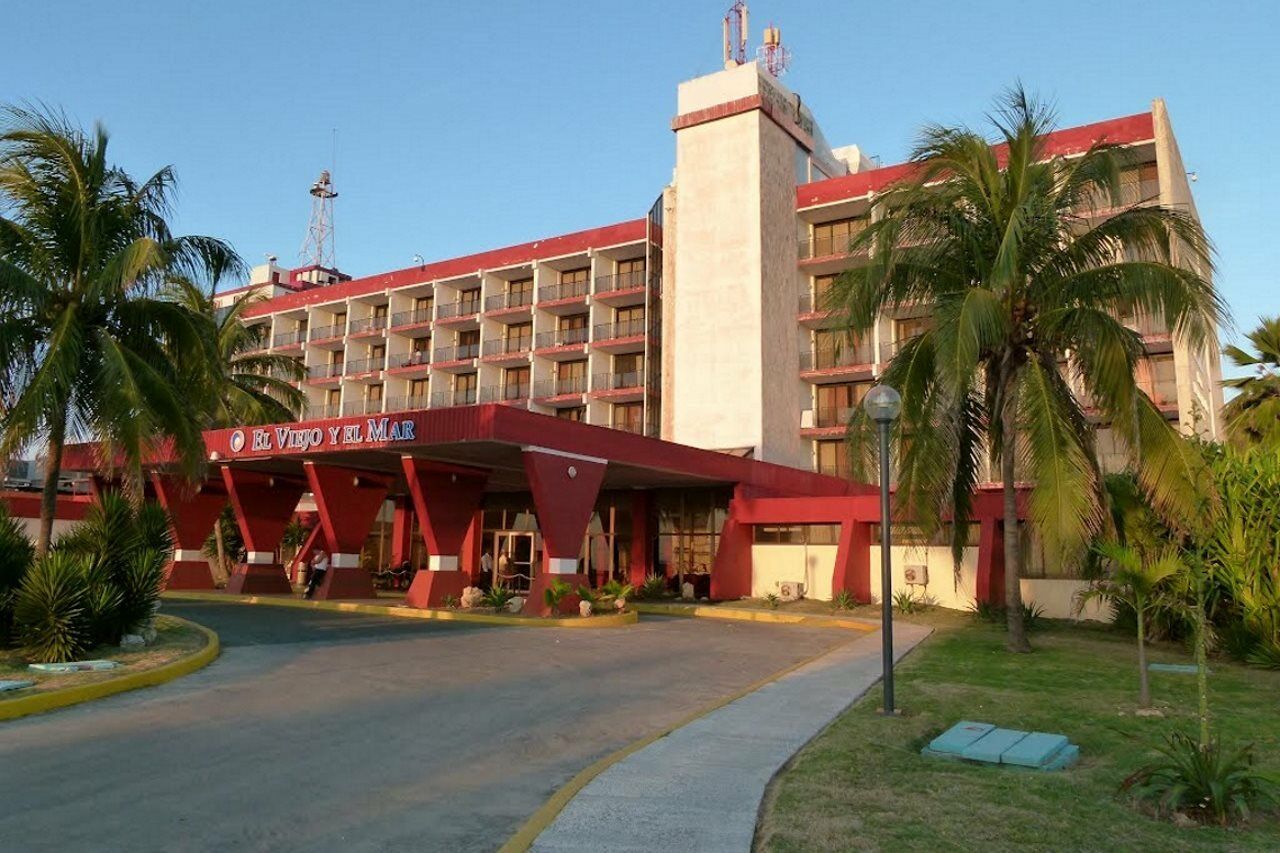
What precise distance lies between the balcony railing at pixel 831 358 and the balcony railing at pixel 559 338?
36.7 ft

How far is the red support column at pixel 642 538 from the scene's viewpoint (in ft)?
108

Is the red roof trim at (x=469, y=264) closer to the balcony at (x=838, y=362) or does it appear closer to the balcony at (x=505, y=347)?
the balcony at (x=505, y=347)

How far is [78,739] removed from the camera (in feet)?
28.1

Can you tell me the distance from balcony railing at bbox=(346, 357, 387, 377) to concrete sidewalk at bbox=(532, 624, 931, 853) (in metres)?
44.8

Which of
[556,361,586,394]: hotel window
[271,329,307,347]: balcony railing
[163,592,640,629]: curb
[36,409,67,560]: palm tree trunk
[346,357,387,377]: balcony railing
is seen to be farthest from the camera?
[271,329,307,347]: balcony railing

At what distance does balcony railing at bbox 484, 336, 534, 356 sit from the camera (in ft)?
156

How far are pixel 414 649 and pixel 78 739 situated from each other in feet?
23.7

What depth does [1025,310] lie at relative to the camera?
55.0 ft

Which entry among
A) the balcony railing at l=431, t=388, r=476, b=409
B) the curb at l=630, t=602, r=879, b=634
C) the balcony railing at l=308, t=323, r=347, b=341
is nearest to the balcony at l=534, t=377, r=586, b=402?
the balcony railing at l=431, t=388, r=476, b=409

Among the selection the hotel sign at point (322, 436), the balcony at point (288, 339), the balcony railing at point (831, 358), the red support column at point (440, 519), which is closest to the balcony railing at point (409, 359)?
Result: the balcony at point (288, 339)

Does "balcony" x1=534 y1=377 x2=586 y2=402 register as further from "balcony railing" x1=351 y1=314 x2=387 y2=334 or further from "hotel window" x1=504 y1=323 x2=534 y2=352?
"balcony railing" x1=351 y1=314 x2=387 y2=334

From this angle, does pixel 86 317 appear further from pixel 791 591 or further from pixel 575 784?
pixel 791 591

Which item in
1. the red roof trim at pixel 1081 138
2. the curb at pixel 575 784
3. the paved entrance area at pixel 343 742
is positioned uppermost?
the red roof trim at pixel 1081 138

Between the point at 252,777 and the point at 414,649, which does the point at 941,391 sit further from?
the point at 252,777
